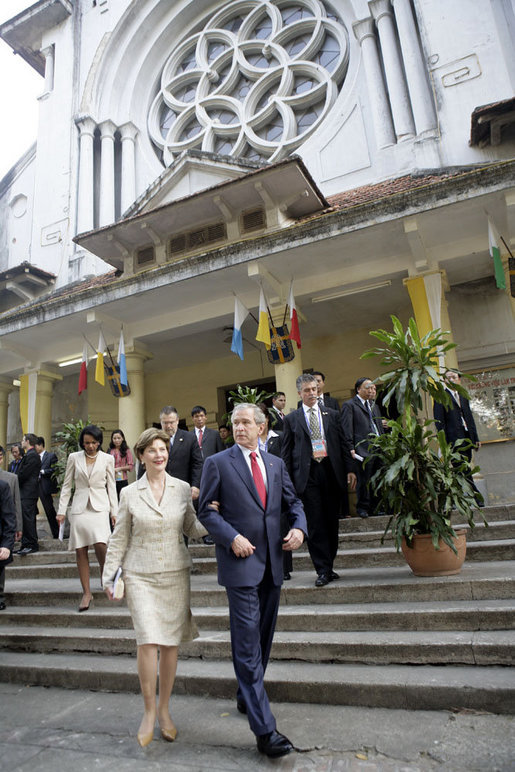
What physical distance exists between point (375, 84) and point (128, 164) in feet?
26.6

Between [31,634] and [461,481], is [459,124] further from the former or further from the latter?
[31,634]

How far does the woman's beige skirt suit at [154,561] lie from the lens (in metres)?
3.04

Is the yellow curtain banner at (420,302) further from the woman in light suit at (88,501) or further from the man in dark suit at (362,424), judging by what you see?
the woman in light suit at (88,501)

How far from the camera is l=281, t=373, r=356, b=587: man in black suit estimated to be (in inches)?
188

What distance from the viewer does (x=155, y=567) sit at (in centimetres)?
313

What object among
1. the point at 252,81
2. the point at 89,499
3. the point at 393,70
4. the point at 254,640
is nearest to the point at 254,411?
the point at 254,640

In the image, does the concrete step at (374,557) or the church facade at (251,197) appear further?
the church facade at (251,197)

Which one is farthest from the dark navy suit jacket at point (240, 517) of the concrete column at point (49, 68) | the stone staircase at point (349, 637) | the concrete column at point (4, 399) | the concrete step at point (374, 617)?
the concrete column at point (49, 68)

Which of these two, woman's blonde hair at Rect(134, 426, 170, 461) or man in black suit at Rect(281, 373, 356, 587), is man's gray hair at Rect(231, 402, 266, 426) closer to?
woman's blonde hair at Rect(134, 426, 170, 461)

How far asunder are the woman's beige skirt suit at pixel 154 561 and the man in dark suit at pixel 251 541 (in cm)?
29

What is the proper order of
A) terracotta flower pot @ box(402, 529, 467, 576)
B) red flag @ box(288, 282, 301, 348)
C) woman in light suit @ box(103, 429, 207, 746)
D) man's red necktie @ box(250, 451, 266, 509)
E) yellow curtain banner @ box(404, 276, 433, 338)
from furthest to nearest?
red flag @ box(288, 282, 301, 348)
yellow curtain banner @ box(404, 276, 433, 338)
terracotta flower pot @ box(402, 529, 467, 576)
man's red necktie @ box(250, 451, 266, 509)
woman in light suit @ box(103, 429, 207, 746)

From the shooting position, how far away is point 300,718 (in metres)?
3.10

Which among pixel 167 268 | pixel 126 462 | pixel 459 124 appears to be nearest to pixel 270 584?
pixel 126 462

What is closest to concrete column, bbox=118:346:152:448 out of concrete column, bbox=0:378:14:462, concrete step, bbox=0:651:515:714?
concrete column, bbox=0:378:14:462
